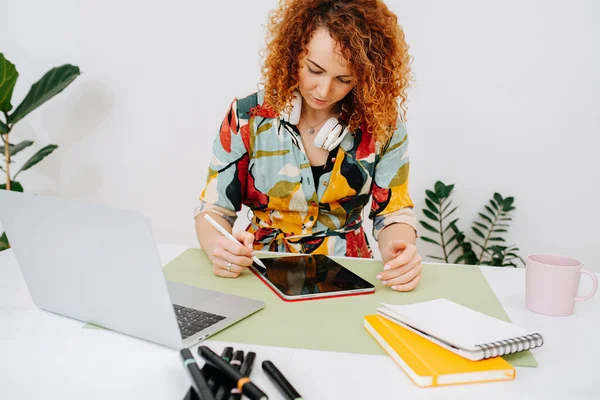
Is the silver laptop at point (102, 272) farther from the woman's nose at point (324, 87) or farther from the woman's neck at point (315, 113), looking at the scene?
the woman's neck at point (315, 113)

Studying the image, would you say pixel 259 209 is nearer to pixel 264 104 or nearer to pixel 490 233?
pixel 264 104

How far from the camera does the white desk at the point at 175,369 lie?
68 cm

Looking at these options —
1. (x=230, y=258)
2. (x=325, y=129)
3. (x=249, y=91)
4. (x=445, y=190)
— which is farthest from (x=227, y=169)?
(x=445, y=190)

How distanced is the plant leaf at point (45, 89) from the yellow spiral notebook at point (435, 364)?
2.02 m

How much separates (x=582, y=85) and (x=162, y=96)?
1.89 metres

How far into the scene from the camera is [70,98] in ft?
8.65

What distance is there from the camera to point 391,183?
1429 millimetres

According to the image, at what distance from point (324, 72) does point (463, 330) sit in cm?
70

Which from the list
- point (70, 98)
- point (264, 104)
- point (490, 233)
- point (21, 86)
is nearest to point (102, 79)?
Result: point (70, 98)

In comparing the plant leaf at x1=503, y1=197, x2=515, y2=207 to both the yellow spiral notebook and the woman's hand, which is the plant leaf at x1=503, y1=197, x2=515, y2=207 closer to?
the woman's hand

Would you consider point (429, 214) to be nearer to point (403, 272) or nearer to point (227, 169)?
point (227, 169)

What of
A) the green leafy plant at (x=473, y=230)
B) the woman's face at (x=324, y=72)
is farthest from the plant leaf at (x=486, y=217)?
the woman's face at (x=324, y=72)

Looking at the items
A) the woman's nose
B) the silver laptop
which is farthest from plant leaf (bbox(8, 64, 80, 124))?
the silver laptop

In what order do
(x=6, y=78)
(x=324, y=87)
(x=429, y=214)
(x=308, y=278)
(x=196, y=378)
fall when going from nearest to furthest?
(x=196, y=378) → (x=308, y=278) → (x=324, y=87) → (x=6, y=78) → (x=429, y=214)
